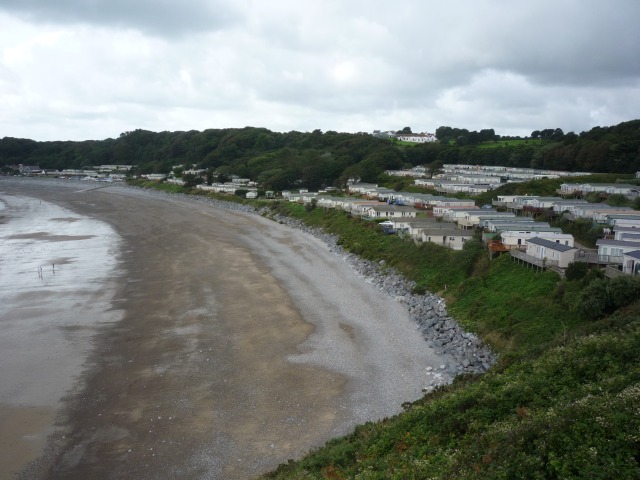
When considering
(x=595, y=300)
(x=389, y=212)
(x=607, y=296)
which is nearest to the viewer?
(x=607, y=296)

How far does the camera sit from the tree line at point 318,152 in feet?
193

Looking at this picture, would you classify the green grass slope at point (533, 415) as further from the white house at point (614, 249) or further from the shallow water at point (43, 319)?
the shallow water at point (43, 319)

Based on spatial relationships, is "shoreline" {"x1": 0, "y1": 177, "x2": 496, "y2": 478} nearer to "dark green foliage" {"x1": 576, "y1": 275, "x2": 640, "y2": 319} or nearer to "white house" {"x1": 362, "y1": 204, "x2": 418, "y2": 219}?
"dark green foliage" {"x1": 576, "y1": 275, "x2": 640, "y2": 319}

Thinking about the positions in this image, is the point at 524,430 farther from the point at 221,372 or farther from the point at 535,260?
the point at 535,260

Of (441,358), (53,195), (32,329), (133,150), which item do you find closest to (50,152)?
(133,150)

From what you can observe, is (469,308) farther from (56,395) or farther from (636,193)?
(636,193)

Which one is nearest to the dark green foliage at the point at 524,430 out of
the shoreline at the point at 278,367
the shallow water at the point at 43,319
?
the shoreline at the point at 278,367

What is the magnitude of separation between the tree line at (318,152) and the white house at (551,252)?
3472 cm

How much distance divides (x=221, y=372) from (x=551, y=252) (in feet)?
48.9

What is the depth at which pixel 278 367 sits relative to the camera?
17812 mm

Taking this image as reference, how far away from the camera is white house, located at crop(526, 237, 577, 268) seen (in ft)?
70.9

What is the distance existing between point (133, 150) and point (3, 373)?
149333 mm

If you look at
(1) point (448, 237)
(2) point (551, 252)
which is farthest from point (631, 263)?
(1) point (448, 237)

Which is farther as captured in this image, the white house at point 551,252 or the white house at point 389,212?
the white house at point 389,212
